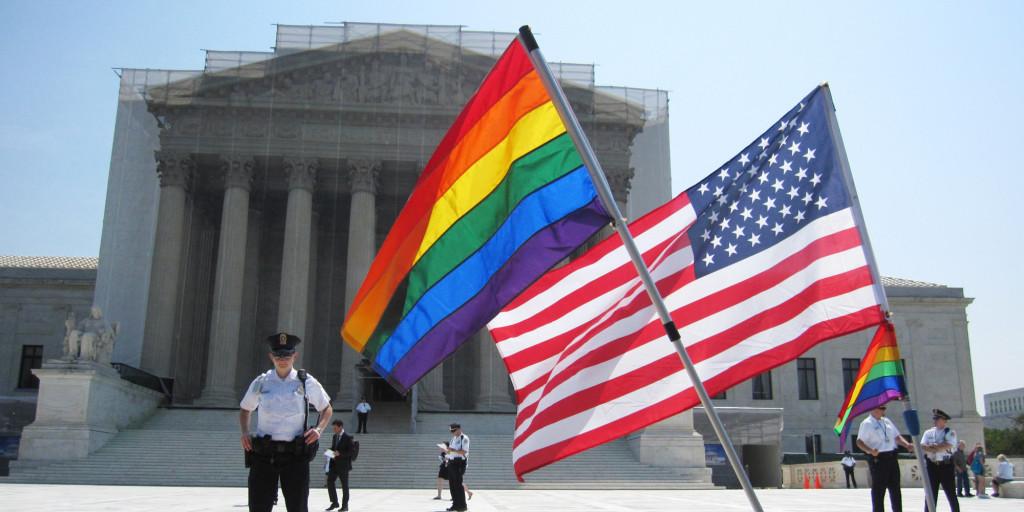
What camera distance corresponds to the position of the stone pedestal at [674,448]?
29984 mm

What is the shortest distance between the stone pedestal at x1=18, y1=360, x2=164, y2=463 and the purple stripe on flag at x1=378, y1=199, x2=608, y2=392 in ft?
86.9

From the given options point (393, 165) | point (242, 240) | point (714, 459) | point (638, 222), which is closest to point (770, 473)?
point (714, 459)

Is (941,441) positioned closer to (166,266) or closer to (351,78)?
(166,266)

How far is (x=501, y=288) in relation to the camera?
607cm

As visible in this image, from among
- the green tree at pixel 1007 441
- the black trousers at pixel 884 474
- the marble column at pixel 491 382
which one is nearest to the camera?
the black trousers at pixel 884 474

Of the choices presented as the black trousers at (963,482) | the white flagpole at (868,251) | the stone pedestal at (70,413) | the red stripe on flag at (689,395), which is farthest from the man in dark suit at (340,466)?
the black trousers at (963,482)

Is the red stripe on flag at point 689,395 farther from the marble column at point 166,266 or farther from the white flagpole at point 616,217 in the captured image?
the marble column at point 166,266

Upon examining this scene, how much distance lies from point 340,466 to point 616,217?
1194cm

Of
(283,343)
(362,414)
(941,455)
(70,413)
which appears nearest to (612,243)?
(283,343)

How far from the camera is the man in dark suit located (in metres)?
15.6

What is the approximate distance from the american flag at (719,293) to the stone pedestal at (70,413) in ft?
85.5

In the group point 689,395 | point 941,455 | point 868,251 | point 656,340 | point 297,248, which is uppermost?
point 297,248

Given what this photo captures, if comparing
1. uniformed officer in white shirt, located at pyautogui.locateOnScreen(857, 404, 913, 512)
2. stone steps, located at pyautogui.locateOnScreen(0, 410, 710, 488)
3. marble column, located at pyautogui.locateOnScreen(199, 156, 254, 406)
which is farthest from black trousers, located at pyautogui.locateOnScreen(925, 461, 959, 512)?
marble column, located at pyautogui.locateOnScreen(199, 156, 254, 406)

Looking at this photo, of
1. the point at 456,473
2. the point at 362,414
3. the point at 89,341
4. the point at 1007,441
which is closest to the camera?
the point at 456,473
